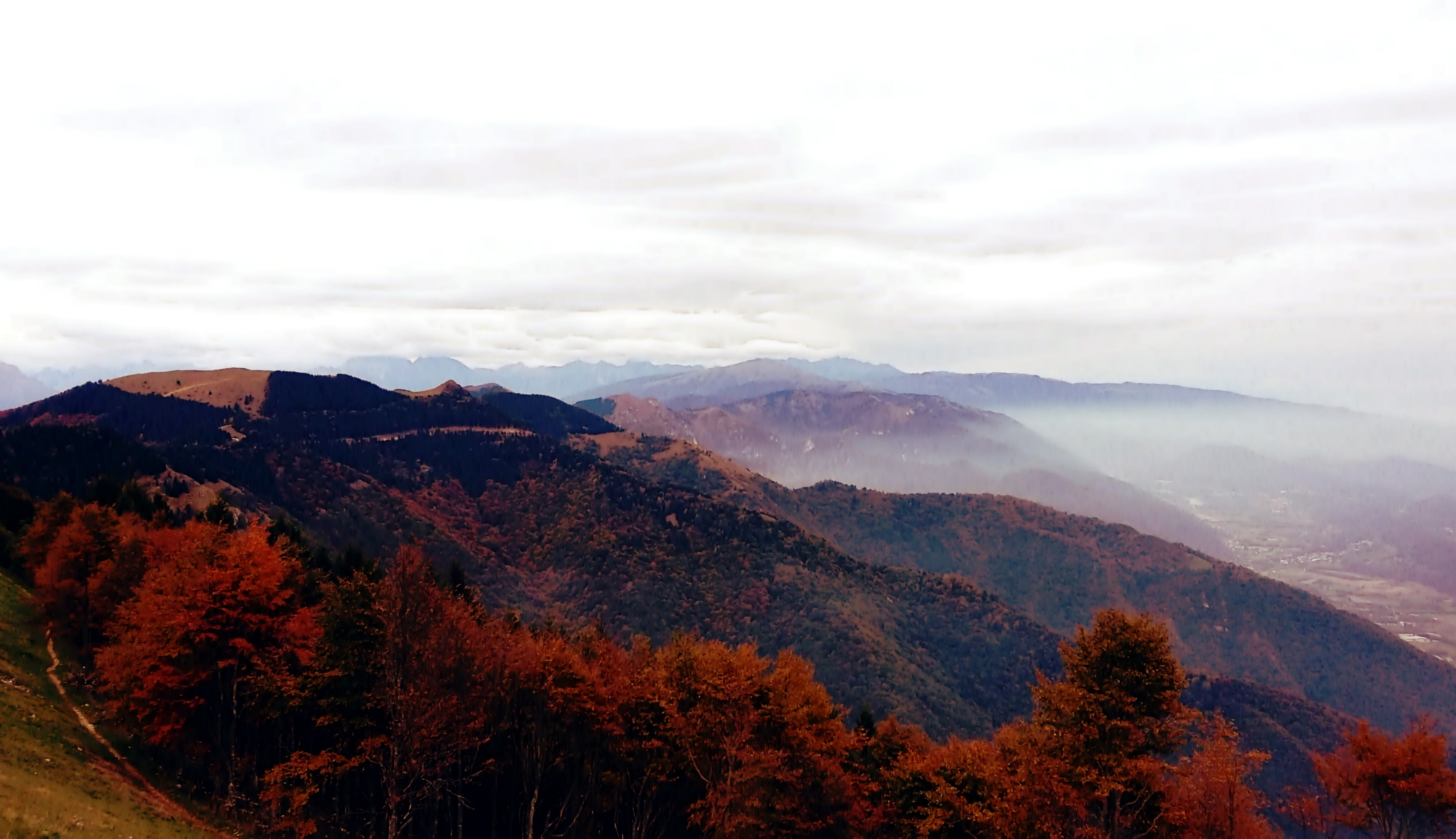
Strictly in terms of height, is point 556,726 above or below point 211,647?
below

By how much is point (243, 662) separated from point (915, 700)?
124 m

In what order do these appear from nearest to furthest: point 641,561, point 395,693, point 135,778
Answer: point 395,693
point 135,778
point 641,561

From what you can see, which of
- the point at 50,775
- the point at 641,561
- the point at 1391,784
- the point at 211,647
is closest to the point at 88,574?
the point at 211,647

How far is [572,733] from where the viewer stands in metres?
36.5

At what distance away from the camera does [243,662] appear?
33250 millimetres

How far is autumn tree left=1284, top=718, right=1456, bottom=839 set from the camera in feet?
102

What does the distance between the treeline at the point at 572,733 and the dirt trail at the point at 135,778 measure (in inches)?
→ 63.2

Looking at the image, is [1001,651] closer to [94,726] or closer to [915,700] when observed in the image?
[915,700]

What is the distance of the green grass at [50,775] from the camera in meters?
19.5

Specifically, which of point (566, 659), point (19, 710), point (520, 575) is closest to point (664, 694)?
point (566, 659)

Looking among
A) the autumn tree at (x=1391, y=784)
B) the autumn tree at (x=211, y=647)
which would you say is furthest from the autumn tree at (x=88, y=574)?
the autumn tree at (x=1391, y=784)

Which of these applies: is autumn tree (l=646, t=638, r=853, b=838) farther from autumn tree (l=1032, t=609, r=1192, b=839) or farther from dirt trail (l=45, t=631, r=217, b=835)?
dirt trail (l=45, t=631, r=217, b=835)

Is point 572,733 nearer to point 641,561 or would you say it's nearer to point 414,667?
point 414,667

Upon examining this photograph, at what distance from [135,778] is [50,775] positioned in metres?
8.15
